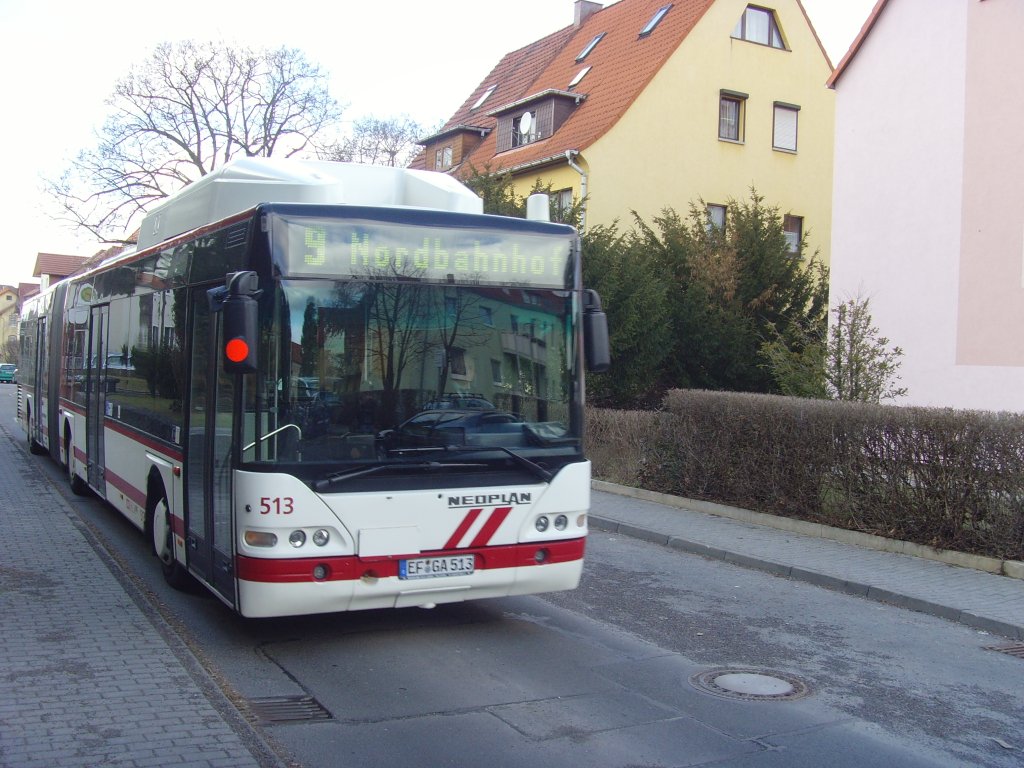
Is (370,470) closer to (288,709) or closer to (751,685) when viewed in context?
(288,709)

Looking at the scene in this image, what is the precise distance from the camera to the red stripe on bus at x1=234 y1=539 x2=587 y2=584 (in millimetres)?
6207

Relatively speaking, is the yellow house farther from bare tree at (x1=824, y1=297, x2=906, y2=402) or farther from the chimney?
bare tree at (x1=824, y1=297, x2=906, y2=402)

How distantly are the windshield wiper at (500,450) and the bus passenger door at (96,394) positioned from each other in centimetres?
598

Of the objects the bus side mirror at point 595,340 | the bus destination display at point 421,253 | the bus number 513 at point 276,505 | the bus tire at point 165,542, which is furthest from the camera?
the bus tire at point 165,542

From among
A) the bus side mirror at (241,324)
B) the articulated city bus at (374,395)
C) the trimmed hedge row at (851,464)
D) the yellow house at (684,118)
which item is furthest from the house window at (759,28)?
the bus side mirror at (241,324)

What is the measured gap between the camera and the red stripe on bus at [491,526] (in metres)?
6.73

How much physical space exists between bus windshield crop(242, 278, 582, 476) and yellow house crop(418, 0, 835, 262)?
21.6 meters

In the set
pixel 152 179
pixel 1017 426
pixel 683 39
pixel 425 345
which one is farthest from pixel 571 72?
pixel 425 345

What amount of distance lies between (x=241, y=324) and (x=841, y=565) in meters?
6.76

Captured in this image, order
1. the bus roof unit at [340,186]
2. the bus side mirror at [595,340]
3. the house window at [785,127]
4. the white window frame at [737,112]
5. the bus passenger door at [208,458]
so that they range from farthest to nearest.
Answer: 1. the house window at [785,127]
2. the white window frame at [737,112]
3. the bus roof unit at [340,186]
4. the bus side mirror at [595,340]
5. the bus passenger door at [208,458]

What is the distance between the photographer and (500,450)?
22.2 feet

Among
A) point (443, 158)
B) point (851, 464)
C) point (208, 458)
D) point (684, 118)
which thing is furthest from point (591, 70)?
point (208, 458)

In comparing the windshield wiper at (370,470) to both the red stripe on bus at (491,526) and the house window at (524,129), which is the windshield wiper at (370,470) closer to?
the red stripe on bus at (491,526)

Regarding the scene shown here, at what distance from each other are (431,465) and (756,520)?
7.15 meters
